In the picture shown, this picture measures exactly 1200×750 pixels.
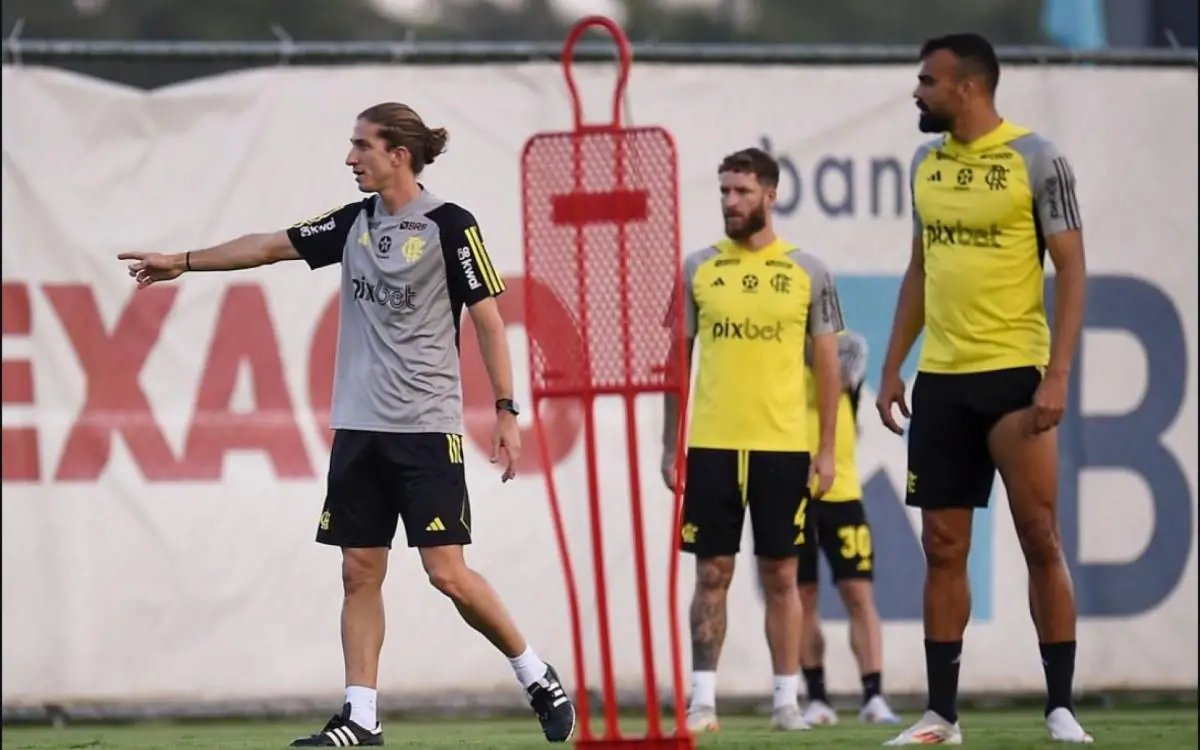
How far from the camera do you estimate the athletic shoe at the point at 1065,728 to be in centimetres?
741

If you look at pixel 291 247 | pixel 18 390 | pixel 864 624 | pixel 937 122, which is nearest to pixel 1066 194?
pixel 937 122

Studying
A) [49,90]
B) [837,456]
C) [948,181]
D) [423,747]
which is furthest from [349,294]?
[49,90]

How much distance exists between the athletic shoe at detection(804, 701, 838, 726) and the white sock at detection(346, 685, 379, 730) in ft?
11.7

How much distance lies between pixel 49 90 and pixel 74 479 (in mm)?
2025

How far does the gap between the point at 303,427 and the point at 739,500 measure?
3.31m

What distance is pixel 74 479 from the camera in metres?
11.8

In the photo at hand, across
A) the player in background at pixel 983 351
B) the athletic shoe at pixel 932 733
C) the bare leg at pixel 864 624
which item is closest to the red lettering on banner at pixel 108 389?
the bare leg at pixel 864 624

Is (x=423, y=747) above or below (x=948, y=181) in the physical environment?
below

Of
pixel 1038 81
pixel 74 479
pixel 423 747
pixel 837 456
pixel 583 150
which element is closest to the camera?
Answer: pixel 583 150

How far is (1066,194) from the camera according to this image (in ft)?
24.5

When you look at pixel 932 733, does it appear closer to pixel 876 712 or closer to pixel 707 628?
pixel 707 628

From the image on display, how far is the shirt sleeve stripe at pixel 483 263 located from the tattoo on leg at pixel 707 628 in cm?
232

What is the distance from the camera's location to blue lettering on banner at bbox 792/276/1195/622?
12414 millimetres

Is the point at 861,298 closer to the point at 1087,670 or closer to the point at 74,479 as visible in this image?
the point at 1087,670
